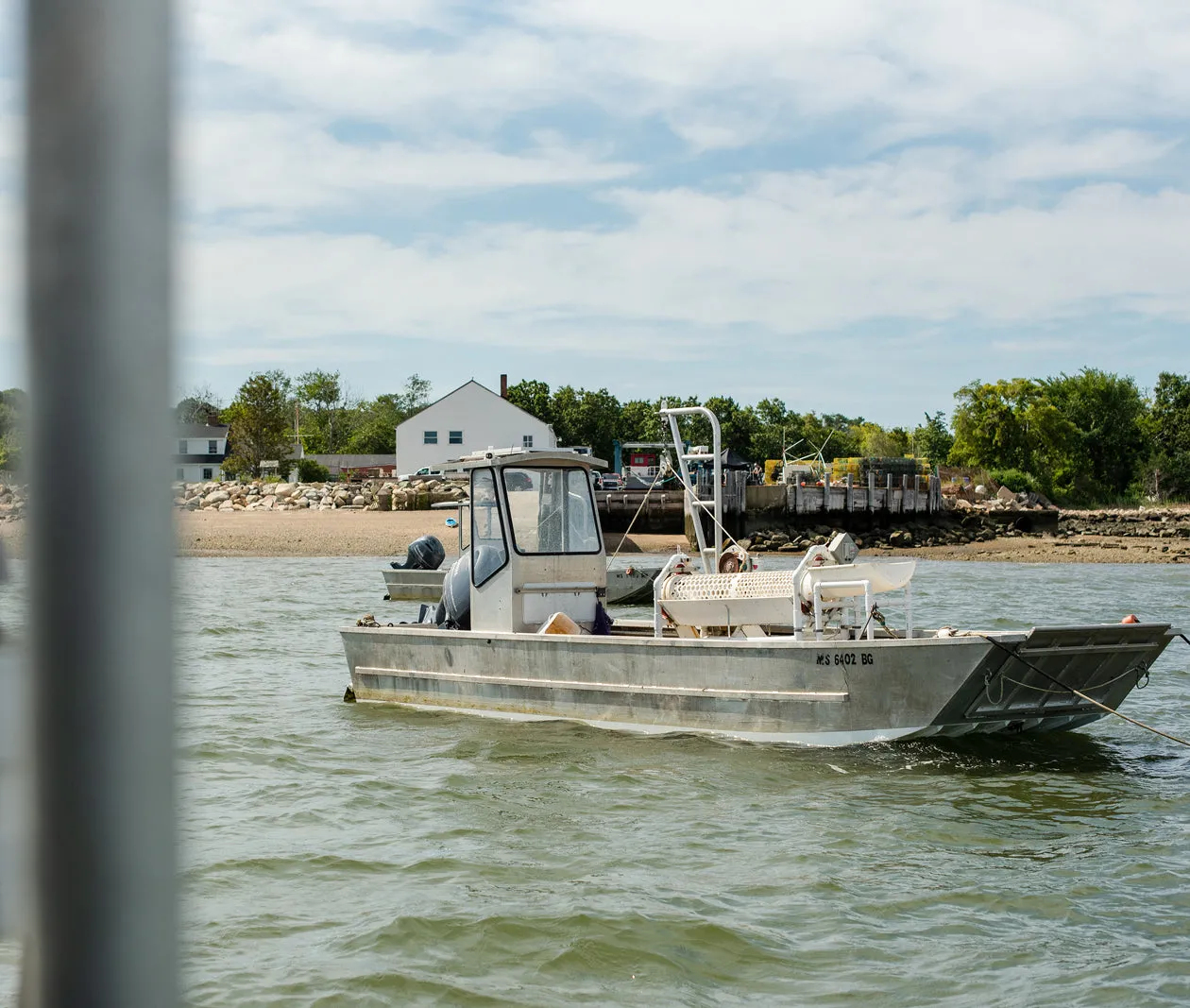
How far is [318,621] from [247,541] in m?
26.1

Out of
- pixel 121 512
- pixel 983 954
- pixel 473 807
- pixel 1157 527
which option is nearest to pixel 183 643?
pixel 121 512

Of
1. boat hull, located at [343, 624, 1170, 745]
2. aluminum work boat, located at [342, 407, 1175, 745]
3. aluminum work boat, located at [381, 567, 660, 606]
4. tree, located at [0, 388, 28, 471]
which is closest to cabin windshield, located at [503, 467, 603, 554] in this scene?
aluminum work boat, located at [342, 407, 1175, 745]

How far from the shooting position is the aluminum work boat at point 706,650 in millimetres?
10211

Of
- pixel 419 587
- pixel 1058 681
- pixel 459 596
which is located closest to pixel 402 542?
pixel 419 587

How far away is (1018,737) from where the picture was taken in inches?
453

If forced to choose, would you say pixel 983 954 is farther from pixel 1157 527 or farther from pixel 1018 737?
pixel 1157 527

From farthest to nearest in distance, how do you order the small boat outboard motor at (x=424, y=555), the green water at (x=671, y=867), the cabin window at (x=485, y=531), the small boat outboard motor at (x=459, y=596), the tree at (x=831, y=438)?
the tree at (x=831, y=438) < the small boat outboard motor at (x=424, y=555) < the small boat outboard motor at (x=459, y=596) < the cabin window at (x=485, y=531) < the green water at (x=671, y=867)

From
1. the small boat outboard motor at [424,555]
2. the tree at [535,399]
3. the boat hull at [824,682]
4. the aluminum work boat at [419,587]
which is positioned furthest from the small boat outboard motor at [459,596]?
the tree at [535,399]

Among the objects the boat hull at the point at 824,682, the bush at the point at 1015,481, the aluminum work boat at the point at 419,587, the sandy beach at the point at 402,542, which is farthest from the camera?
the bush at the point at 1015,481

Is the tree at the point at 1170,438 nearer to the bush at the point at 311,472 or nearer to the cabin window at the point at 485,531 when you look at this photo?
the bush at the point at 311,472

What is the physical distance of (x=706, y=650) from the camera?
1092cm

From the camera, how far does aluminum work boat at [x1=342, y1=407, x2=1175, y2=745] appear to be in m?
10.2

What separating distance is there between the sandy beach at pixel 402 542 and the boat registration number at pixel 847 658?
35.0 m

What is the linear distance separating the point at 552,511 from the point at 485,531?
0.71 m
